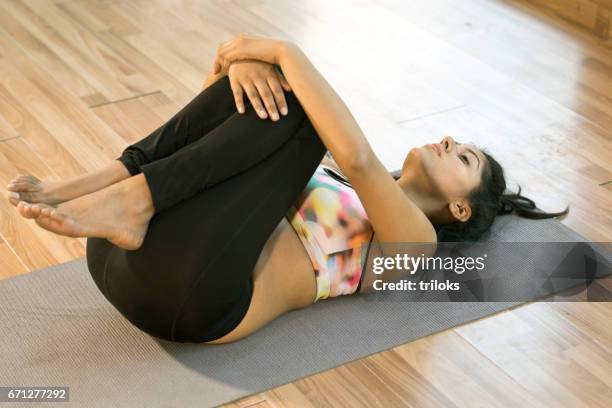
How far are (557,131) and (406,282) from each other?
1124 mm

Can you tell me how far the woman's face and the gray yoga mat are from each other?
273 millimetres

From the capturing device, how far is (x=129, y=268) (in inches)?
79.0

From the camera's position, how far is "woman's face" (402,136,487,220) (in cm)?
228

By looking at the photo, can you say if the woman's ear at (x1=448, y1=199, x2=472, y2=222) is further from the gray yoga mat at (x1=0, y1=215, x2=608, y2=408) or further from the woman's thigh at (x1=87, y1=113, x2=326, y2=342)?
the woman's thigh at (x1=87, y1=113, x2=326, y2=342)

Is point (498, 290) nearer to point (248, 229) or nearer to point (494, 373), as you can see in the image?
point (494, 373)

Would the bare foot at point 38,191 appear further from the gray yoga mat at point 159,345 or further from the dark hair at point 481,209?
the dark hair at point 481,209

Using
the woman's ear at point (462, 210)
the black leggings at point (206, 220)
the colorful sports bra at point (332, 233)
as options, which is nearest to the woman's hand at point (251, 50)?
the black leggings at point (206, 220)

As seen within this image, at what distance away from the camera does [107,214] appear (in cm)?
194

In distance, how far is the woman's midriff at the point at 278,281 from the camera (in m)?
2.10

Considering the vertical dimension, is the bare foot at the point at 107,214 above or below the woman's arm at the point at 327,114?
below

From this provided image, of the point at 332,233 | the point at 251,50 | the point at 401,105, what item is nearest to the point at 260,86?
the point at 251,50

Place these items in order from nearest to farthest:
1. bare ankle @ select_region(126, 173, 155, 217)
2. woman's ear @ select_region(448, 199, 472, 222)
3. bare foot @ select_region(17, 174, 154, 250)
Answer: bare foot @ select_region(17, 174, 154, 250)
bare ankle @ select_region(126, 173, 155, 217)
woman's ear @ select_region(448, 199, 472, 222)

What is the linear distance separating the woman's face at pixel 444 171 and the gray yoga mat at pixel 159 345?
0.27m

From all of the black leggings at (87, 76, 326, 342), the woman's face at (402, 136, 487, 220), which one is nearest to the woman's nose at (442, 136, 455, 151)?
the woman's face at (402, 136, 487, 220)
